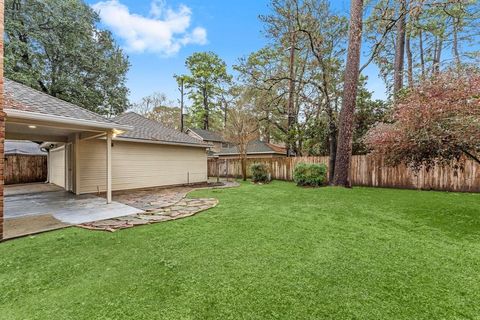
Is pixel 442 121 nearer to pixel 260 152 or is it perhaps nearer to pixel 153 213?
pixel 153 213

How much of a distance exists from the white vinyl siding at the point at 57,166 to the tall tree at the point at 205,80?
17.0 meters

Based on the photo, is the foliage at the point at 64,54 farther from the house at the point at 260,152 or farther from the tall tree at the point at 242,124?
the house at the point at 260,152

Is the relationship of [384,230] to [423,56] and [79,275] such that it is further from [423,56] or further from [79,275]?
[423,56]

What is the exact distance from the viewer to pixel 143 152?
33.5 ft

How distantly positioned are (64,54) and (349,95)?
16.4 metres

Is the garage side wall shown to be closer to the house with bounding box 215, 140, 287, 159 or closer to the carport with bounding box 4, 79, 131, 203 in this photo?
the carport with bounding box 4, 79, 131, 203

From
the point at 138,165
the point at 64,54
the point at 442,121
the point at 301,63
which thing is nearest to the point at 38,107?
the point at 138,165

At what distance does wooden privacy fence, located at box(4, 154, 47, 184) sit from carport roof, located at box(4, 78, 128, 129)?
917 centimetres

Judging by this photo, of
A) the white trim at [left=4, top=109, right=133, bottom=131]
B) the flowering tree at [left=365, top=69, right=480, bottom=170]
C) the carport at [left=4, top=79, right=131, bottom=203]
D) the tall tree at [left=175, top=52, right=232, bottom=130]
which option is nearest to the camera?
the flowering tree at [left=365, top=69, right=480, bottom=170]

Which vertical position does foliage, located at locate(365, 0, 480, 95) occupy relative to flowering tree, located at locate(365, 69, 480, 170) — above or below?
above

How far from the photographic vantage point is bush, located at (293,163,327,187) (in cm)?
1018

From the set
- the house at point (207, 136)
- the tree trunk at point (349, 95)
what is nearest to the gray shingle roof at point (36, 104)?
the tree trunk at point (349, 95)

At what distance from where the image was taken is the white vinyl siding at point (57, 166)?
34.5ft

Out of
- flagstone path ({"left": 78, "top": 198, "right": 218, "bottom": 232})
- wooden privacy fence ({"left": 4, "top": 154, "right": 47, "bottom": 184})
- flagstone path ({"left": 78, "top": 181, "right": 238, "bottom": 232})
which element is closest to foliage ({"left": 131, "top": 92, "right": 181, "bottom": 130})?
wooden privacy fence ({"left": 4, "top": 154, "right": 47, "bottom": 184})
